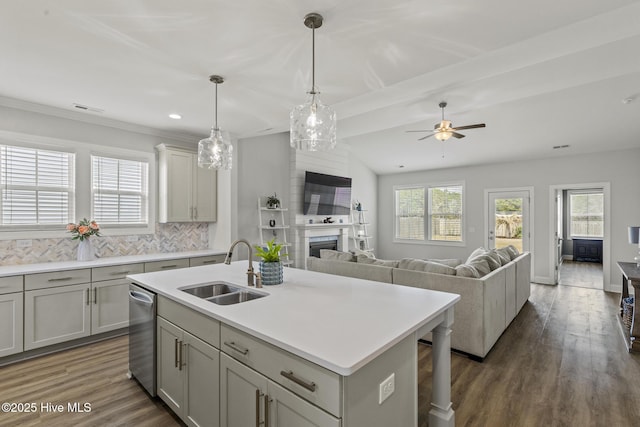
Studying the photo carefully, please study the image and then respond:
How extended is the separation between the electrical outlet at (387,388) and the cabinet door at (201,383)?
898 millimetres

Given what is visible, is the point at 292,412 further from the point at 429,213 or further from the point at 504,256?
the point at 429,213

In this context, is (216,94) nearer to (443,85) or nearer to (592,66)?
(443,85)

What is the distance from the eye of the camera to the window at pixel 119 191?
13.1 feet

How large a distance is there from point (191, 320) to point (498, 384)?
2531 mm

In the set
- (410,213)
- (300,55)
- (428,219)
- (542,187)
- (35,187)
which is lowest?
(428,219)

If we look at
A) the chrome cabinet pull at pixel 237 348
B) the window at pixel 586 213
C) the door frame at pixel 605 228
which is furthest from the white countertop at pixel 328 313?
the window at pixel 586 213

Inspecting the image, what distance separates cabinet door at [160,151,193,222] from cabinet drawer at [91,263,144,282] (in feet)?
2.84

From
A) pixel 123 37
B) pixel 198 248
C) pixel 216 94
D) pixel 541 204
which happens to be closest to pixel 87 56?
pixel 123 37

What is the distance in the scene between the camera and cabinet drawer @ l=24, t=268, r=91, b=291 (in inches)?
119

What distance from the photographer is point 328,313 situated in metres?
1.65

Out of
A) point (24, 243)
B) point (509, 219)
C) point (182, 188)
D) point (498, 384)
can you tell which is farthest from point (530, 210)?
point (24, 243)

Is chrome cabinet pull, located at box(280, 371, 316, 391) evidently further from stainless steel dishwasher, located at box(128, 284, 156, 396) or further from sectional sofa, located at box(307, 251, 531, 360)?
sectional sofa, located at box(307, 251, 531, 360)

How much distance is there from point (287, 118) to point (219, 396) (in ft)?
10.9

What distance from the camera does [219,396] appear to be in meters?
1.68
